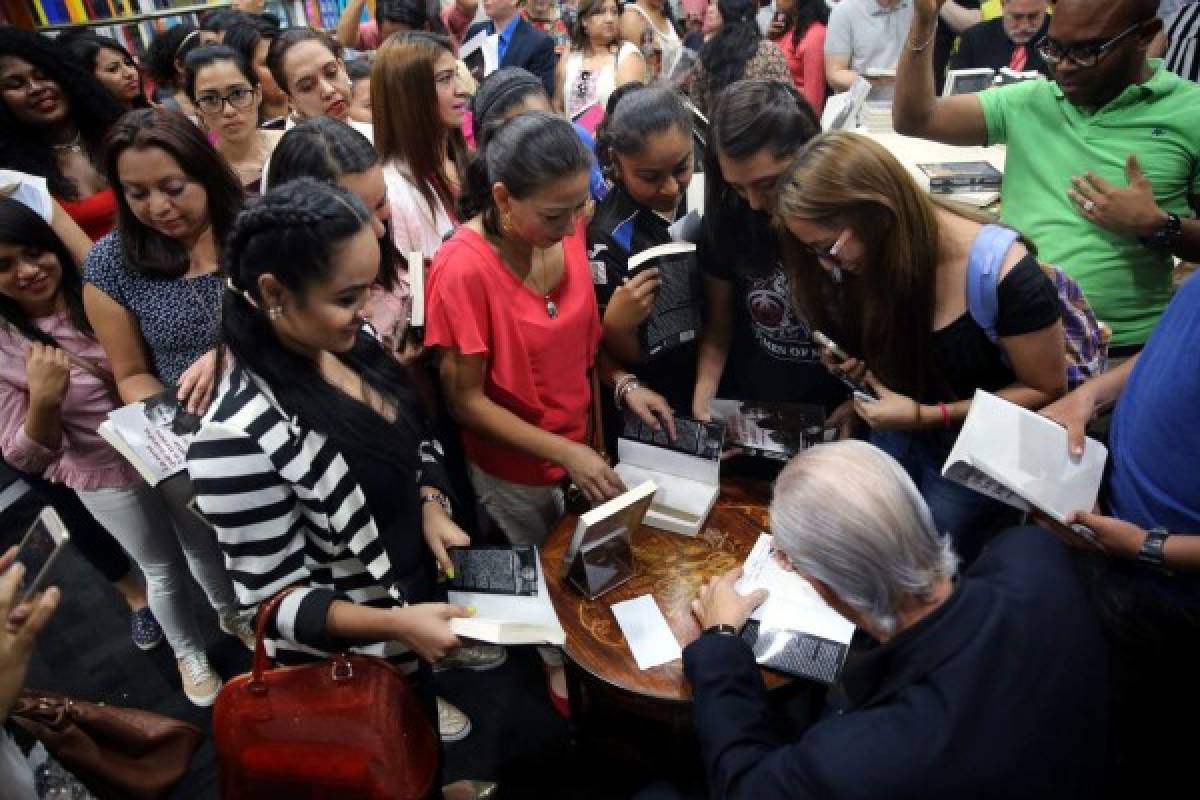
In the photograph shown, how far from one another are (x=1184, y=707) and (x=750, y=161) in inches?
67.4

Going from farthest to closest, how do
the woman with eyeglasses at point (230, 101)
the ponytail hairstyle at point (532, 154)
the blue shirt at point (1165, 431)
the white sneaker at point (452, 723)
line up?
1. the woman with eyeglasses at point (230, 101)
2. the white sneaker at point (452, 723)
3. the ponytail hairstyle at point (532, 154)
4. the blue shirt at point (1165, 431)

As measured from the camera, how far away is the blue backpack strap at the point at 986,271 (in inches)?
60.6

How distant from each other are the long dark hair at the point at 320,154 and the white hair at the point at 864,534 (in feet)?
4.32

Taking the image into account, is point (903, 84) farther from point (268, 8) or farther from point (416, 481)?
point (268, 8)

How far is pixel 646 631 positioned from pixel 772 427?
669 mm

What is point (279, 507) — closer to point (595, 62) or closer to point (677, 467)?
point (677, 467)

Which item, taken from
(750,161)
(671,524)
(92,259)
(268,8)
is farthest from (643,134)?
(268,8)

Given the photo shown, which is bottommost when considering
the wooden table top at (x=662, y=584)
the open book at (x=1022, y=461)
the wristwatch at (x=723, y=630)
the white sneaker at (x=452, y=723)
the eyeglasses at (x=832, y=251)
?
the white sneaker at (x=452, y=723)

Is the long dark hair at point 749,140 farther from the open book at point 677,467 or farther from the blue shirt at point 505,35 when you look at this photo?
the blue shirt at point 505,35

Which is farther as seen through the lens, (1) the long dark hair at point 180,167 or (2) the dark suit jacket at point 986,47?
(2) the dark suit jacket at point 986,47

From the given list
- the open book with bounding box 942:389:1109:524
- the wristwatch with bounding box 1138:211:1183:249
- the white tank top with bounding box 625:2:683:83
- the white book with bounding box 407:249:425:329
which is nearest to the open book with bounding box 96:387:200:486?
the white book with bounding box 407:249:425:329

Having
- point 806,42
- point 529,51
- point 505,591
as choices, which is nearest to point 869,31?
point 806,42

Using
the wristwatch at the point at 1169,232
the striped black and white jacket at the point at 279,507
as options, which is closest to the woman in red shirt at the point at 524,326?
the striped black and white jacket at the point at 279,507

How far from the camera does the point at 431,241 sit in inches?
96.8
